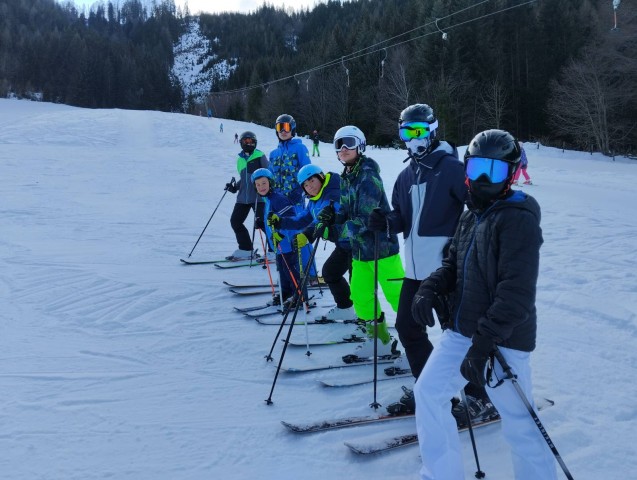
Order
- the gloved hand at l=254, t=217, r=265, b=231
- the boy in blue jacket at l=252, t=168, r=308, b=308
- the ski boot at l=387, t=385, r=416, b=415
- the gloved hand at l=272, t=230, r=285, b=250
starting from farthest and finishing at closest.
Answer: the gloved hand at l=254, t=217, r=265, b=231
the boy in blue jacket at l=252, t=168, r=308, b=308
the gloved hand at l=272, t=230, r=285, b=250
the ski boot at l=387, t=385, r=416, b=415

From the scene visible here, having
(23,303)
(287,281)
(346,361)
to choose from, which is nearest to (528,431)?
(346,361)

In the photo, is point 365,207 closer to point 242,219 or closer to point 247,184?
point 247,184

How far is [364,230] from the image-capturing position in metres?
4.05

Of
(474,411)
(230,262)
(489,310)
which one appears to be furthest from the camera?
(230,262)

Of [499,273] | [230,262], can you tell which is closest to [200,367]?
[499,273]

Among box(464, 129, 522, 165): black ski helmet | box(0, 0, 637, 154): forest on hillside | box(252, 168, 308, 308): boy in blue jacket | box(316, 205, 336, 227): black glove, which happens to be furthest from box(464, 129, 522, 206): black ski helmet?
box(0, 0, 637, 154): forest on hillside

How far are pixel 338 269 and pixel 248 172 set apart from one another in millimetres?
3440

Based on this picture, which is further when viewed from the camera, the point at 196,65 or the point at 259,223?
the point at 196,65

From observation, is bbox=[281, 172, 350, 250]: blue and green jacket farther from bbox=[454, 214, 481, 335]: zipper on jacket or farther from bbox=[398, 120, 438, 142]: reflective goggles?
bbox=[454, 214, 481, 335]: zipper on jacket

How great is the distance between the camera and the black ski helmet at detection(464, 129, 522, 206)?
230 centimetres

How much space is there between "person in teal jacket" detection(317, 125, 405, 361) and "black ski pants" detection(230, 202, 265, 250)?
3809mm

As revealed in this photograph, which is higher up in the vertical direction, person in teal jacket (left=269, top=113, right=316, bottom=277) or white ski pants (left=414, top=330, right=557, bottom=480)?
person in teal jacket (left=269, top=113, right=316, bottom=277)

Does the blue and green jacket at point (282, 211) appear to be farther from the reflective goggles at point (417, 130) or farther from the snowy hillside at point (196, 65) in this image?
the snowy hillside at point (196, 65)

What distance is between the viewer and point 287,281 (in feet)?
20.3
